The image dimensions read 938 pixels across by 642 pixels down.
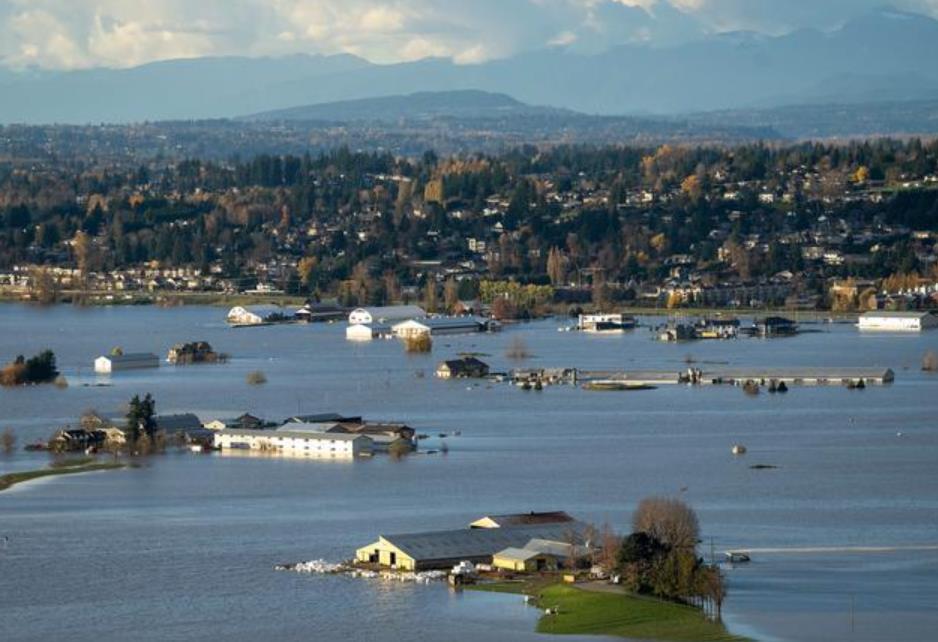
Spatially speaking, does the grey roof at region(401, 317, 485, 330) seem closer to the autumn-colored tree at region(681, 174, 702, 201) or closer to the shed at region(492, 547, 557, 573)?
the autumn-colored tree at region(681, 174, 702, 201)

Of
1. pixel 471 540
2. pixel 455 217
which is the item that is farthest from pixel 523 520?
pixel 455 217

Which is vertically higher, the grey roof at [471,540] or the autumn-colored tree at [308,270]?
the autumn-colored tree at [308,270]

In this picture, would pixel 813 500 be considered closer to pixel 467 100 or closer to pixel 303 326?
pixel 303 326

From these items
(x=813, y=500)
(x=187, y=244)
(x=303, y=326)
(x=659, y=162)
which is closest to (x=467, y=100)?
(x=659, y=162)

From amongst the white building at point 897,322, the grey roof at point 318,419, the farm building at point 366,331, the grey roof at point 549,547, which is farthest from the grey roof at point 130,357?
the grey roof at point 549,547

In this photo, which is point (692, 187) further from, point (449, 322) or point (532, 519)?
point (532, 519)

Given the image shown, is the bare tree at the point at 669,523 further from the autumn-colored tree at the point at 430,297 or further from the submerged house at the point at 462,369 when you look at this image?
the autumn-colored tree at the point at 430,297

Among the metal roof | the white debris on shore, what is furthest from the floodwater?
the metal roof
